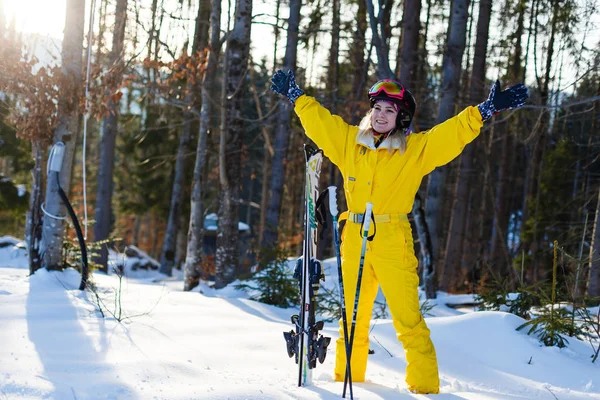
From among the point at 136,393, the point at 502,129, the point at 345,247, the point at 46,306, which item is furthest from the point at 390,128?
the point at 502,129

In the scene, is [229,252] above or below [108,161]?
below

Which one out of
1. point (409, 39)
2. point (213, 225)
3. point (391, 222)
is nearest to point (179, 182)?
point (409, 39)

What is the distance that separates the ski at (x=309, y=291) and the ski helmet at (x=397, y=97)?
570 mm

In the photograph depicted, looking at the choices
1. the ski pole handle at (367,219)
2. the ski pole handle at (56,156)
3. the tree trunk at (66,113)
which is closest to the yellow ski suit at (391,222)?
the ski pole handle at (367,219)

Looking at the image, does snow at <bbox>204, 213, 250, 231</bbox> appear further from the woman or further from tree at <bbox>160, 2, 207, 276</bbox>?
the woman

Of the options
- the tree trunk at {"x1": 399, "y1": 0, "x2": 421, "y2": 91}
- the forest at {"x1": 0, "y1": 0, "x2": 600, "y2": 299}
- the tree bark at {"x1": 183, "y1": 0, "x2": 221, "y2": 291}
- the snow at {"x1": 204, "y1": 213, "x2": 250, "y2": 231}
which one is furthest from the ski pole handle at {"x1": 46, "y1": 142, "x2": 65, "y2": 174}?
the snow at {"x1": 204, "y1": 213, "x2": 250, "y2": 231}

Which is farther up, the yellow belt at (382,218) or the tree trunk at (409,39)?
the tree trunk at (409,39)

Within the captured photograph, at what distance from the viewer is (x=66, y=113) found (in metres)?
6.73

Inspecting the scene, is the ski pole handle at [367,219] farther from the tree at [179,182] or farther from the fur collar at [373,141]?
the tree at [179,182]

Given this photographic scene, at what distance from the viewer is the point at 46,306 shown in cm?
483

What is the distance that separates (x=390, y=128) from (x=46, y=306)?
3171 millimetres

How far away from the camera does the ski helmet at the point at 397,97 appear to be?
388 cm

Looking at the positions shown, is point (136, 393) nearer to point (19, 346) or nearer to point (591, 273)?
point (19, 346)

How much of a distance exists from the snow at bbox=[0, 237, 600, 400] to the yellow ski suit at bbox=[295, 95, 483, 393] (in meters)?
0.25
